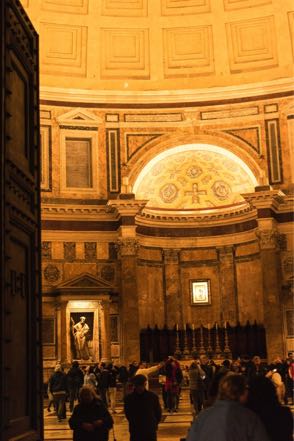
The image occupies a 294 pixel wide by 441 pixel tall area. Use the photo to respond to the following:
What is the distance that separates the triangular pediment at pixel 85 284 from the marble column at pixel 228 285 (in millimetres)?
5673

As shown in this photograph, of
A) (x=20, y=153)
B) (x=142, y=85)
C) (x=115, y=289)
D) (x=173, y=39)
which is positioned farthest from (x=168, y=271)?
(x=20, y=153)

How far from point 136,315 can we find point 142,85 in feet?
32.9

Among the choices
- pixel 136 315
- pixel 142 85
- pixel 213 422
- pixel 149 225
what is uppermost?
pixel 142 85

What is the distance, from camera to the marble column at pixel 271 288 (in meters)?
28.7

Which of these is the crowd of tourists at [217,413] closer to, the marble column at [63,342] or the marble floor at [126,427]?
the marble floor at [126,427]

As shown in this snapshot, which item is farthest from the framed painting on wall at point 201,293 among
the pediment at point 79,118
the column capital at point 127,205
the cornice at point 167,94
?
the pediment at point 79,118

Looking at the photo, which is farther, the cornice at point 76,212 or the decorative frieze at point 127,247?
the cornice at point 76,212

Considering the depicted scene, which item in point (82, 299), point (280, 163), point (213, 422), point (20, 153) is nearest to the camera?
point (213, 422)

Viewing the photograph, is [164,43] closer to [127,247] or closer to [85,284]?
[127,247]

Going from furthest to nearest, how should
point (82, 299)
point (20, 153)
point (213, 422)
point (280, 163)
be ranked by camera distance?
point (280, 163), point (82, 299), point (20, 153), point (213, 422)

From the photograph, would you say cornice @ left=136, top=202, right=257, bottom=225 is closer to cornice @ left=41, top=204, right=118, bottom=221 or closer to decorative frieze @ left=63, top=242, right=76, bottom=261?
cornice @ left=41, top=204, right=118, bottom=221

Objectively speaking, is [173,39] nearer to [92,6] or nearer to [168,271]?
[92,6]

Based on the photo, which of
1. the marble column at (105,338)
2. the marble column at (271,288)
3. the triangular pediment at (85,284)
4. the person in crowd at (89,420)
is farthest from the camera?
the marble column at (271,288)

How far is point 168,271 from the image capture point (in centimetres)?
3216
